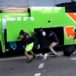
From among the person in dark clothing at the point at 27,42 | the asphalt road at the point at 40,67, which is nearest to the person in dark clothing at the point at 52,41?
the asphalt road at the point at 40,67

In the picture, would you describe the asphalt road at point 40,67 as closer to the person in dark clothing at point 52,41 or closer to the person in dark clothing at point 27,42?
the person in dark clothing at point 27,42

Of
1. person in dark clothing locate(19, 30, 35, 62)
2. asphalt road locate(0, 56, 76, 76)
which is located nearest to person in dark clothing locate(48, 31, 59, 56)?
asphalt road locate(0, 56, 76, 76)

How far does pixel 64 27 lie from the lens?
659 inches

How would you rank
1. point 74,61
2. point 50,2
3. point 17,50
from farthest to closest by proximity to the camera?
point 50,2, point 17,50, point 74,61

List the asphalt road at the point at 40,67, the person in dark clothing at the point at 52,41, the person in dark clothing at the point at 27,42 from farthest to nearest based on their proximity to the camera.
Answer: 1. the person in dark clothing at the point at 52,41
2. the person in dark clothing at the point at 27,42
3. the asphalt road at the point at 40,67

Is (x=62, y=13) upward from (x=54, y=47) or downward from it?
upward

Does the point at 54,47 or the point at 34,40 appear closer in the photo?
the point at 34,40

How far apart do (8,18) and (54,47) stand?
8.52 ft

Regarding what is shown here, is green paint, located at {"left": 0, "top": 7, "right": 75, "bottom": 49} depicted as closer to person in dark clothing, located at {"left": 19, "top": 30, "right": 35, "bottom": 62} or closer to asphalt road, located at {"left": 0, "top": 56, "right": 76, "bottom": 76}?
person in dark clothing, located at {"left": 19, "top": 30, "right": 35, "bottom": 62}

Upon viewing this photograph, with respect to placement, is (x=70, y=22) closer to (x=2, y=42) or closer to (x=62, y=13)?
(x=62, y=13)

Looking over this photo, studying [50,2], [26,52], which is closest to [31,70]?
[26,52]

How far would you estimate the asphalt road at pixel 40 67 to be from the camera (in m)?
12.5

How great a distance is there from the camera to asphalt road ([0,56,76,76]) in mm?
12469

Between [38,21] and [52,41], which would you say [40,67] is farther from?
[38,21]
